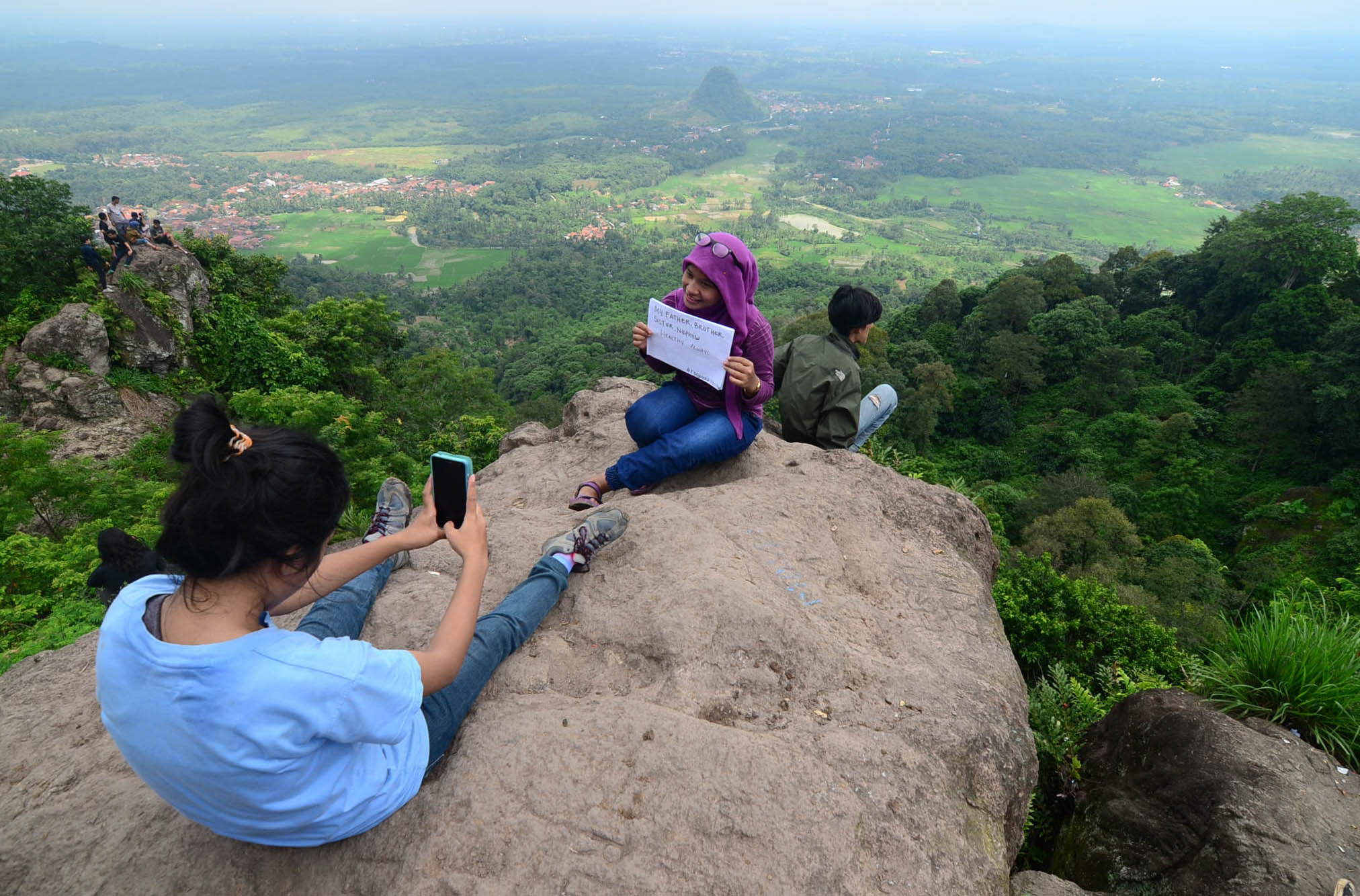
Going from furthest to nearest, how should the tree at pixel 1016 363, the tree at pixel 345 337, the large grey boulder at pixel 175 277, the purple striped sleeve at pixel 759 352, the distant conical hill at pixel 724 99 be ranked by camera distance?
1. the distant conical hill at pixel 724 99
2. the tree at pixel 1016 363
3. the tree at pixel 345 337
4. the large grey boulder at pixel 175 277
5. the purple striped sleeve at pixel 759 352

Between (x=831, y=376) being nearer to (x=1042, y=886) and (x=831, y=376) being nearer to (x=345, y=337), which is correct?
(x=1042, y=886)

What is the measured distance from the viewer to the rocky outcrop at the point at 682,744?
2.02m

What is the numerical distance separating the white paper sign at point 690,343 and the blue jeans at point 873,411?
185 centimetres

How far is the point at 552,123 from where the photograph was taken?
164625 millimetres

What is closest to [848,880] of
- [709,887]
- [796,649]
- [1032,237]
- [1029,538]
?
[709,887]

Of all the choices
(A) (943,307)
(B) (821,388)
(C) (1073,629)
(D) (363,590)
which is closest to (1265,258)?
(A) (943,307)

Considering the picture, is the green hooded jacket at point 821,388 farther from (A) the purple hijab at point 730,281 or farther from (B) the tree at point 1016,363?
(B) the tree at point 1016,363

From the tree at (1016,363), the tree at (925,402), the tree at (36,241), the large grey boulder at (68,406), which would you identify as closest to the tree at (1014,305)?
the tree at (1016,363)

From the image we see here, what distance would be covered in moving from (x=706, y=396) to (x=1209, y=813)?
3211 millimetres

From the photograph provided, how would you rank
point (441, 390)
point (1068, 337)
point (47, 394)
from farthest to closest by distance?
point (1068, 337), point (441, 390), point (47, 394)

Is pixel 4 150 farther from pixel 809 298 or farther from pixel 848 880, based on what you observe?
pixel 848 880

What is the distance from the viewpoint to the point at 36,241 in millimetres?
13430

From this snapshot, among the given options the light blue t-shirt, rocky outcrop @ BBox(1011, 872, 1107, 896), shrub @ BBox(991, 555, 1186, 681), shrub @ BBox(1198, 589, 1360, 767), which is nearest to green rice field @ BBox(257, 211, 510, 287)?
shrub @ BBox(991, 555, 1186, 681)

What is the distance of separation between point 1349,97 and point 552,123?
23109 cm
